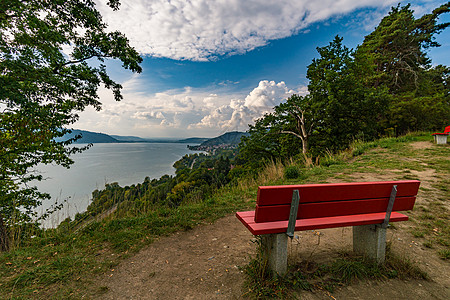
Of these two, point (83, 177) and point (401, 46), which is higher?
point (401, 46)

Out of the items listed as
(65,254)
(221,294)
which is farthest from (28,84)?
(221,294)

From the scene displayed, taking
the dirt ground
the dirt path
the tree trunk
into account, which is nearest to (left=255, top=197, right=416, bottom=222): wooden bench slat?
the dirt ground

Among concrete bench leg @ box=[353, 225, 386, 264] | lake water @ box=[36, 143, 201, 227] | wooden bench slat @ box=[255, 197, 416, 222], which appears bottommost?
lake water @ box=[36, 143, 201, 227]

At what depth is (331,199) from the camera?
2.00 m

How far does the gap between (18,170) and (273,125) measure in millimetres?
12339

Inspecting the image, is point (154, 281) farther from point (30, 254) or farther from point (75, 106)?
point (75, 106)

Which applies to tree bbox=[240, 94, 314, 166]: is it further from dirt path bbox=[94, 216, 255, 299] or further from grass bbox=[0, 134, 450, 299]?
dirt path bbox=[94, 216, 255, 299]

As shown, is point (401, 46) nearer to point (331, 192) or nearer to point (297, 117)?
point (297, 117)

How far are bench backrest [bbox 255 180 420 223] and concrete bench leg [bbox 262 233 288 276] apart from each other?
0.75 ft

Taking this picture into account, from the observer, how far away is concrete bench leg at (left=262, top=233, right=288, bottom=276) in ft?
6.41

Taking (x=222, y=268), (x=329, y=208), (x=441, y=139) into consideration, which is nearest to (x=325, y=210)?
(x=329, y=208)

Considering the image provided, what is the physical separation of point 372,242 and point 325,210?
0.88m

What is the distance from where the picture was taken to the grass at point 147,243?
207cm

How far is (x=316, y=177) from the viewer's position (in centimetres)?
691
